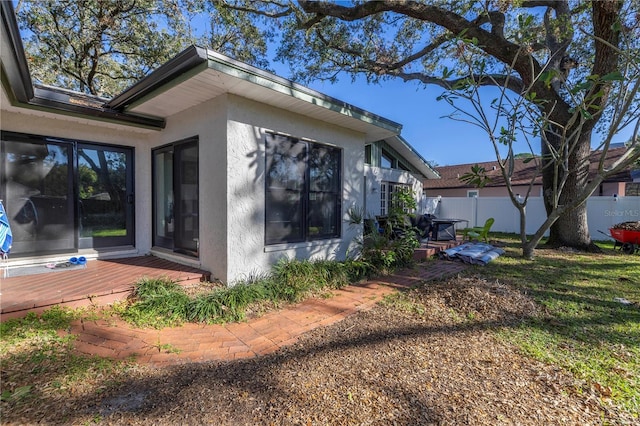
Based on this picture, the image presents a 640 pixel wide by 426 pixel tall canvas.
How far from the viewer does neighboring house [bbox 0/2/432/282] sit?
13.6 feet

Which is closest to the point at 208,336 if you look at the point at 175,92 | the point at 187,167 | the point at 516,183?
the point at 187,167

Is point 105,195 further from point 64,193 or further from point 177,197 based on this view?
point 177,197

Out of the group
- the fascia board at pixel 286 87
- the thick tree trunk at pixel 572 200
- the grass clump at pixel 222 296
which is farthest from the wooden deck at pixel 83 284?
the thick tree trunk at pixel 572 200

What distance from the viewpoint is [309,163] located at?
17.6ft

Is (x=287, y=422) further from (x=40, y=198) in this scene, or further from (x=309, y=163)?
(x=40, y=198)

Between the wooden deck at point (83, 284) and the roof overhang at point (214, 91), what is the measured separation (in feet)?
8.69

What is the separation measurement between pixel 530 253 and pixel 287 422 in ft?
25.8

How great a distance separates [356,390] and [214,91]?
4.07m

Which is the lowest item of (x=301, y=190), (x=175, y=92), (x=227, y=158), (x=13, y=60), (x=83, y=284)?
(x=83, y=284)

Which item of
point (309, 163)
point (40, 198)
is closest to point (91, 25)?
point (40, 198)

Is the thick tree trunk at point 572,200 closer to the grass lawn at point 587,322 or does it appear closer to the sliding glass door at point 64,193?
the grass lawn at point 587,322

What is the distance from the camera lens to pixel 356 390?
2.20m

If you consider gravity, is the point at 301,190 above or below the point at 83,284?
above

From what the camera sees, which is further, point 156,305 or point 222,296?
point 222,296
